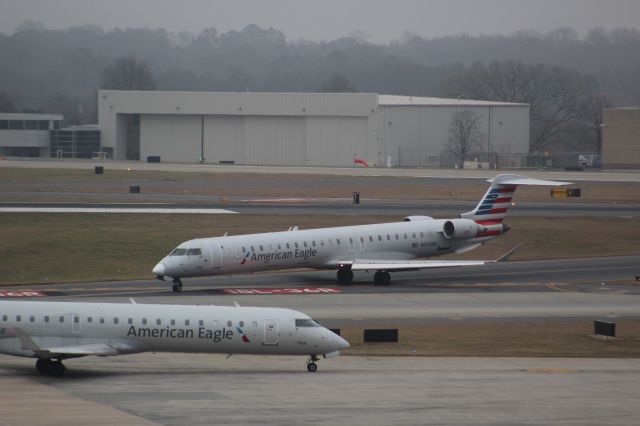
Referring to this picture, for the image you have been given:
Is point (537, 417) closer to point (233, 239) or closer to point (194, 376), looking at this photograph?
point (194, 376)

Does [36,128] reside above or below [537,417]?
above

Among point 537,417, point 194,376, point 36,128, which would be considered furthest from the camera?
point 36,128

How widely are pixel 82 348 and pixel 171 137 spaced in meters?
132

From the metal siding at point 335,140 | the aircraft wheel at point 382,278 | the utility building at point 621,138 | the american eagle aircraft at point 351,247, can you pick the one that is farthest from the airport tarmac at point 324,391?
the utility building at point 621,138

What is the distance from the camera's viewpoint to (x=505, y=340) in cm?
4988

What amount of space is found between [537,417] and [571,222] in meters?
57.2

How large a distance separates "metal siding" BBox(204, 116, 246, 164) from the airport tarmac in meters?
125

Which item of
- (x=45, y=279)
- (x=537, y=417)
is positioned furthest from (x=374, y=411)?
(x=45, y=279)

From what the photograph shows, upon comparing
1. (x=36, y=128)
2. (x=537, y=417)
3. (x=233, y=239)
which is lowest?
(x=537, y=417)

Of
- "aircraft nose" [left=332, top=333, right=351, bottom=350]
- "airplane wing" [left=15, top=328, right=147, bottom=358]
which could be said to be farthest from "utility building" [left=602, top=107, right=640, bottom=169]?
"airplane wing" [left=15, top=328, right=147, bottom=358]

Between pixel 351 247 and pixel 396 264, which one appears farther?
pixel 351 247

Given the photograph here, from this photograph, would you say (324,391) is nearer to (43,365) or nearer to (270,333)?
(270,333)

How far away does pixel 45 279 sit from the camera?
6575 cm

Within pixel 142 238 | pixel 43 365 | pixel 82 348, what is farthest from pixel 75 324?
pixel 142 238
